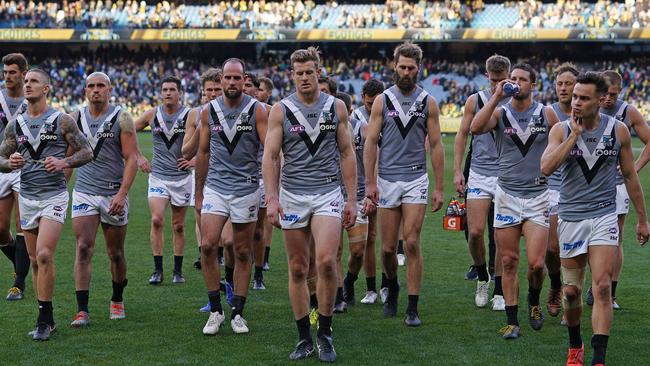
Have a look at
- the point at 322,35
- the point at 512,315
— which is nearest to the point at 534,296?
the point at 512,315

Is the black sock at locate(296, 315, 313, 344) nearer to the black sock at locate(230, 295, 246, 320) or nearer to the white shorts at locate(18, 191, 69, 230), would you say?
the black sock at locate(230, 295, 246, 320)

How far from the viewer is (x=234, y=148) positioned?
8.98m

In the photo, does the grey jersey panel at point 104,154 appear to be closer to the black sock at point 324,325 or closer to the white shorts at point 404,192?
the white shorts at point 404,192

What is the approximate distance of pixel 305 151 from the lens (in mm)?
8211

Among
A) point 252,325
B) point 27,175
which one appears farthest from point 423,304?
point 27,175

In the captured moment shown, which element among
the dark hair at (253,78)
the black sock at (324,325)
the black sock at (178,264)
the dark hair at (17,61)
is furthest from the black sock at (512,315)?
the dark hair at (17,61)

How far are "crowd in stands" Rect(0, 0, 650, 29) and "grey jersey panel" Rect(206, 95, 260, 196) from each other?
41.7m

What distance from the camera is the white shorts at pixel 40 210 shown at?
8914 millimetres

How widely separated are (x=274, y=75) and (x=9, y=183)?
41.5 m

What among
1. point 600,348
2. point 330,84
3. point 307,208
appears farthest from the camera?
point 330,84

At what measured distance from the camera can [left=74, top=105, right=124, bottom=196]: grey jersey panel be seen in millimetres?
9438

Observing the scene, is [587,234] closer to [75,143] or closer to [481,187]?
[481,187]

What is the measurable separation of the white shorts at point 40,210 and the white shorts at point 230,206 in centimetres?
125

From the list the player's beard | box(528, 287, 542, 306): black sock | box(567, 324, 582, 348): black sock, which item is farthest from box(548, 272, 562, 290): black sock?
the player's beard
